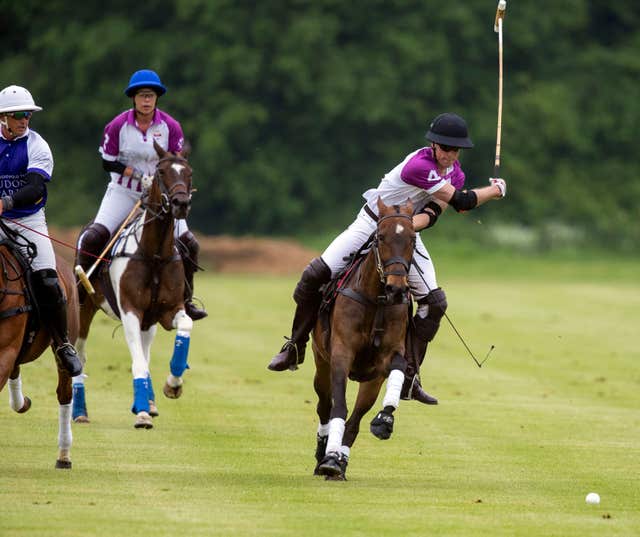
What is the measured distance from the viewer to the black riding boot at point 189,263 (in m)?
13.6

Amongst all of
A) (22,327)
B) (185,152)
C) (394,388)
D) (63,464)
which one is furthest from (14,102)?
(394,388)

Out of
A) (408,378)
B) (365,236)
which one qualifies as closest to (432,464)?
(408,378)

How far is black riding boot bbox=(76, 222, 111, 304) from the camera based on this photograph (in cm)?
1378

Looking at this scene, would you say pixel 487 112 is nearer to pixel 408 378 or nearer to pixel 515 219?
pixel 515 219

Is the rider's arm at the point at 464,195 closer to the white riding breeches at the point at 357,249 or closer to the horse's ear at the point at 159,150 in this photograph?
the white riding breeches at the point at 357,249

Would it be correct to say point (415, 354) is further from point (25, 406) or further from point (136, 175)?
point (136, 175)

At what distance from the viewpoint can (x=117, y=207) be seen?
13961 millimetres

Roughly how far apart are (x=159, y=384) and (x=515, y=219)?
33.5m

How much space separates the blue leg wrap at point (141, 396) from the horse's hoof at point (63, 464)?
5.13 feet

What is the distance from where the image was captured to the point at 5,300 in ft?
32.9

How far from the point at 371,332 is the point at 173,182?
8.93ft

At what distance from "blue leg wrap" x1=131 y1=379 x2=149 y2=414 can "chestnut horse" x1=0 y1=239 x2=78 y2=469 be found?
1.35m

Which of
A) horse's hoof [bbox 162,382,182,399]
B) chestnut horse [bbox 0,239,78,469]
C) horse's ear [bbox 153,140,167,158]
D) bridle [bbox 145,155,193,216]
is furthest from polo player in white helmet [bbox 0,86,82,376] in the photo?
horse's hoof [bbox 162,382,182,399]

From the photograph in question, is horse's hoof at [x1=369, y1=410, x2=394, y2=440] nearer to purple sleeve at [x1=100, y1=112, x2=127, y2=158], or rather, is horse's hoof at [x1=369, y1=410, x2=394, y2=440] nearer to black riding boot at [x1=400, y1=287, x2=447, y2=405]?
black riding boot at [x1=400, y1=287, x2=447, y2=405]
